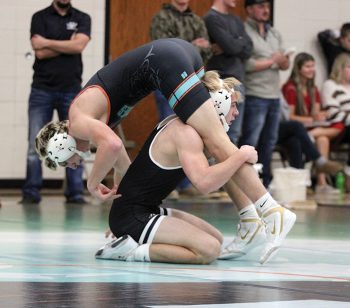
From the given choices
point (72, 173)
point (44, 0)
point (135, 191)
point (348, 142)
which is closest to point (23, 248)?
point (135, 191)

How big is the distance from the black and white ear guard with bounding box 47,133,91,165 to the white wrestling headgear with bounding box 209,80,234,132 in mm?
778

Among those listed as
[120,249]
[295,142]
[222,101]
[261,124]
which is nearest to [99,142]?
[120,249]

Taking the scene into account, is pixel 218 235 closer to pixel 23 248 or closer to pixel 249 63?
pixel 23 248

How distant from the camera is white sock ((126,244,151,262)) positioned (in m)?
6.02

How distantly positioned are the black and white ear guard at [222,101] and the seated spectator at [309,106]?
6.69m

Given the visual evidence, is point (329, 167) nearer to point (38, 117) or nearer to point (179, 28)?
point (179, 28)

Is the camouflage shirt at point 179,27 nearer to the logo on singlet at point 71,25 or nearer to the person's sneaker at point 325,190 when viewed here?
the logo on singlet at point 71,25

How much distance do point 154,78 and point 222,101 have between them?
0.38 metres

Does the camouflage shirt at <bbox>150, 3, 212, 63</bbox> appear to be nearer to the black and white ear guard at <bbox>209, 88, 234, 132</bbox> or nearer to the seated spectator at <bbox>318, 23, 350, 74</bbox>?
the seated spectator at <bbox>318, 23, 350, 74</bbox>

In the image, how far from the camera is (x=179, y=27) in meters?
10.7

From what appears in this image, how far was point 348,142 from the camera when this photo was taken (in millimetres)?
13672

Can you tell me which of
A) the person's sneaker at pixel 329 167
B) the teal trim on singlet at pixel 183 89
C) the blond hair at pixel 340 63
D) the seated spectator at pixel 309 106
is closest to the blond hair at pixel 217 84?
the teal trim on singlet at pixel 183 89

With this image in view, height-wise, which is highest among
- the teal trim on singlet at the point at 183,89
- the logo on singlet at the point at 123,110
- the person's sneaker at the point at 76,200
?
the teal trim on singlet at the point at 183,89

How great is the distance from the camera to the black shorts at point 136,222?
6062mm
